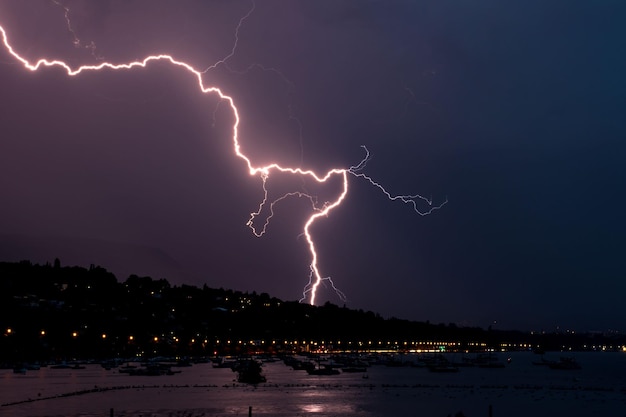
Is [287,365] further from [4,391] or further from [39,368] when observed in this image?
[4,391]

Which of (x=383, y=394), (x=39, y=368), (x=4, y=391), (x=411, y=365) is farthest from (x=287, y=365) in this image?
(x=4, y=391)

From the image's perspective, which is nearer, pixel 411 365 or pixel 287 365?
pixel 287 365

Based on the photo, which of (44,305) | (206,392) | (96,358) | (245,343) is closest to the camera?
(206,392)

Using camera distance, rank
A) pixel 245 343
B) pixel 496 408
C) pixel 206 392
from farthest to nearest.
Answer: pixel 245 343 → pixel 206 392 → pixel 496 408

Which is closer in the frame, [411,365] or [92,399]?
[92,399]

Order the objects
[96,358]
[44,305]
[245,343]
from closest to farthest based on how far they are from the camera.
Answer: [96,358], [44,305], [245,343]

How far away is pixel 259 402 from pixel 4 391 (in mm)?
20937

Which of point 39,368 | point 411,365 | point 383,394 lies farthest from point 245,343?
point 383,394

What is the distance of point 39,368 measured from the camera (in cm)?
10144

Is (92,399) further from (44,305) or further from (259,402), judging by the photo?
(44,305)

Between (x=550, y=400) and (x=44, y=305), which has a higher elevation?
(x=44, y=305)

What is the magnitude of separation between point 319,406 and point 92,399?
1651 centimetres

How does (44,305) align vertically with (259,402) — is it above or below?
above

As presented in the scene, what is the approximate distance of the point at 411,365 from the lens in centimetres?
14450
